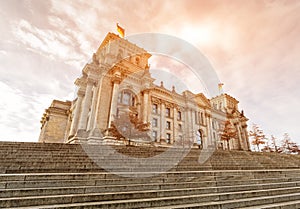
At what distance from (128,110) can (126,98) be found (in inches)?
107

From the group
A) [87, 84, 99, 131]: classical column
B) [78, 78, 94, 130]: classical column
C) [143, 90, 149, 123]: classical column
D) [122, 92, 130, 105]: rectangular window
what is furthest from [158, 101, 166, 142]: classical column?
[78, 78, 94, 130]: classical column

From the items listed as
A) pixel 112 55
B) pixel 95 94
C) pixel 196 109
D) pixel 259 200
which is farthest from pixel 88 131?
pixel 196 109

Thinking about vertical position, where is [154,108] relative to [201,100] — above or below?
below

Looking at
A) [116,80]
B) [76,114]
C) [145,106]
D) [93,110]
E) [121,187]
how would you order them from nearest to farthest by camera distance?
[121,187], [93,110], [116,80], [76,114], [145,106]

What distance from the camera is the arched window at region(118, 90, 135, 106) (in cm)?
2724

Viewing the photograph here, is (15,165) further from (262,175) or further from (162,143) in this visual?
(162,143)

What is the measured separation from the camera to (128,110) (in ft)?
87.7

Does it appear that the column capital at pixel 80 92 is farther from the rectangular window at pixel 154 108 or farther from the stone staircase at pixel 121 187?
the stone staircase at pixel 121 187

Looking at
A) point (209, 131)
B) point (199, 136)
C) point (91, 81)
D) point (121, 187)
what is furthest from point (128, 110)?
point (209, 131)

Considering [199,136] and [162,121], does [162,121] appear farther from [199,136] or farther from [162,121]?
[199,136]

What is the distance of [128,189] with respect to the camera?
4996 millimetres

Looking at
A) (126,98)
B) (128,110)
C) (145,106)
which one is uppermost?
(126,98)

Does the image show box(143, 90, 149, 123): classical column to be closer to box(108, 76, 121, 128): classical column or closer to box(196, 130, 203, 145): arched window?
box(108, 76, 121, 128): classical column

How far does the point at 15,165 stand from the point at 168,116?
30247 millimetres
